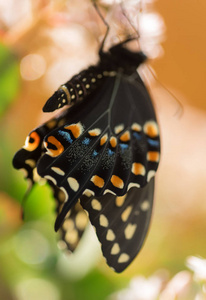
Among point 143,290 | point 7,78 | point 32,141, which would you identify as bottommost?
point 143,290

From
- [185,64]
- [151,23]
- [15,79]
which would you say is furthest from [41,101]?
[185,64]

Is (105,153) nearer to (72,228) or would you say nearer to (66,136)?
(66,136)

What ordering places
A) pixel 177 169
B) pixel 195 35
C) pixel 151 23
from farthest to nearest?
1. pixel 195 35
2. pixel 177 169
3. pixel 151 23

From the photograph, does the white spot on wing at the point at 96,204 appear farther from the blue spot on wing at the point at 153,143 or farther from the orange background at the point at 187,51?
the orange background at the point at 187,51

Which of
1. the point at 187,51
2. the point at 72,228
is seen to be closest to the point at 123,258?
the point at 72,228

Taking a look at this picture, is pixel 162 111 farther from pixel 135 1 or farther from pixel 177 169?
pixel 135 1

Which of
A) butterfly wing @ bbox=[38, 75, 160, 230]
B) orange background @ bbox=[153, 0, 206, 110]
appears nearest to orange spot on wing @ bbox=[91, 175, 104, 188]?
butterfly wing @ bbox=[38, 75, 160, 230]

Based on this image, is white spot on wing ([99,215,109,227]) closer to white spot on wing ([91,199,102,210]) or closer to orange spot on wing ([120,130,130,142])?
white spot on wing ([91,199,102,210])
